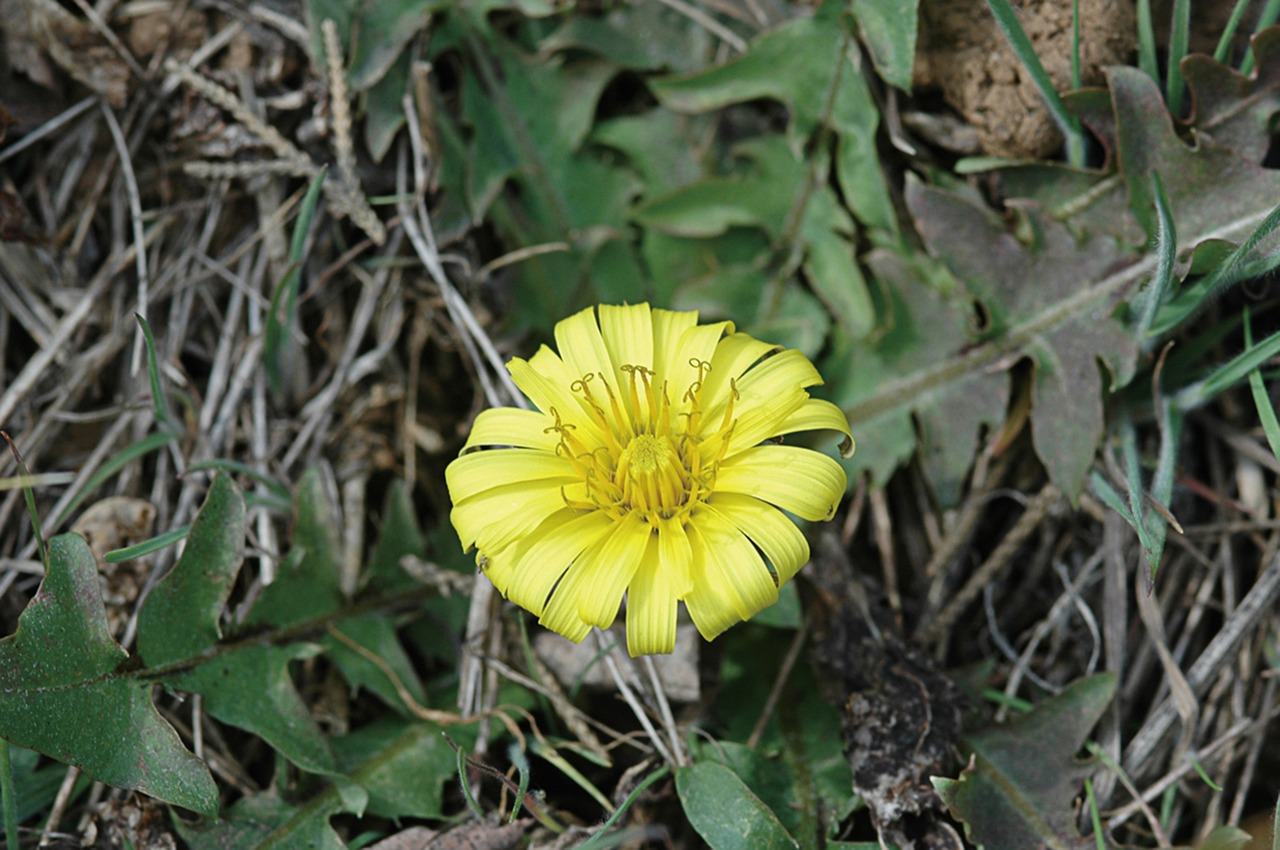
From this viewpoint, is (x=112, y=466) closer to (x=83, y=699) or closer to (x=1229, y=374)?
(x=83, y=699)

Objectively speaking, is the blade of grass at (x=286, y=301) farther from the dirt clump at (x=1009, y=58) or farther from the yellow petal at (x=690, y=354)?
the dirt clump at (x=1009, y=58)

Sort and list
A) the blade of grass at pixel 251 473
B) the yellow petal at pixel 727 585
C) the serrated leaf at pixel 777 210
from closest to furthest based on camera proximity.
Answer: the yellow petal at pixel 727 585
the blade of grass at pixel 251 473
the serrated leaf at pixel 777 210

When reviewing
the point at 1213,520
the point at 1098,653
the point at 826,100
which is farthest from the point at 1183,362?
the point at 826,100

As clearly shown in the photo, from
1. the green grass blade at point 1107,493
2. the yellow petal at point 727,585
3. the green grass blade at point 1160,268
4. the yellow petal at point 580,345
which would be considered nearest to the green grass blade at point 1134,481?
A: the green grass blade at point 1107,493

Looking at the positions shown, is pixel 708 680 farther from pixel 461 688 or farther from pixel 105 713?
pixel 105 713

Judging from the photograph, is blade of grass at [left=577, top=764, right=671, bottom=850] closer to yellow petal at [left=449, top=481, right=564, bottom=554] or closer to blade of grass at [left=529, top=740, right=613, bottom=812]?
blade of grass at [left=529, top=740, right=613, bottom=812]

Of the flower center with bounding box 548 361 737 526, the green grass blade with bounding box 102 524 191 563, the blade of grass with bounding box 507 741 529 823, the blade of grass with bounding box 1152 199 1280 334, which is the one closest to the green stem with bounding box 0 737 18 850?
the green grass blade with bounding box 102 524 191 563
